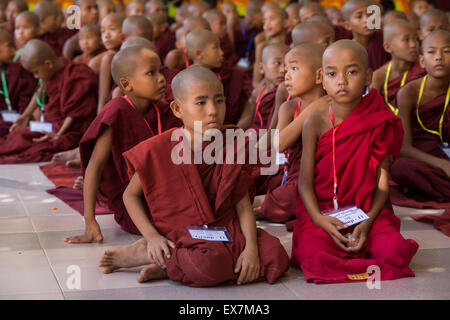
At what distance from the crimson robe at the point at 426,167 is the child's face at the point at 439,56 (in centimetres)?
17

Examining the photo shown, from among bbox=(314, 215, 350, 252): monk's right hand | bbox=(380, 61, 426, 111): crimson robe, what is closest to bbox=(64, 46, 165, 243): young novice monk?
bbox=(314, 215, 350, 252): monk's right hand

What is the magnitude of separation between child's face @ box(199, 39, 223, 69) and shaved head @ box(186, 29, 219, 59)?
28 mm

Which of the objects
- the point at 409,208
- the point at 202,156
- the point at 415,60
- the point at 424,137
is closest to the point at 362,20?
the point at 415,60

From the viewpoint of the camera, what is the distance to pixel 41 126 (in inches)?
244

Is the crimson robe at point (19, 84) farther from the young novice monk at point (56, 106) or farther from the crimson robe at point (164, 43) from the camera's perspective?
the crimson robe at point (164, 43)

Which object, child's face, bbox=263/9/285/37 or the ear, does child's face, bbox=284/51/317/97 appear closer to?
the ear

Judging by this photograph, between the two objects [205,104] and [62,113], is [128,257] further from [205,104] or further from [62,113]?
[62,113]

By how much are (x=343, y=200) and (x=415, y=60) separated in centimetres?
255

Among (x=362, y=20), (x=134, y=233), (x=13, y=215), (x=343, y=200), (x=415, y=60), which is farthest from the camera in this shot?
(x=362, y=20)

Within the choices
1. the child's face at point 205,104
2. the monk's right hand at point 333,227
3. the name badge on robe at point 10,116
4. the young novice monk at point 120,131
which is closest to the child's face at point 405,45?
the young novice monk at point 120,131

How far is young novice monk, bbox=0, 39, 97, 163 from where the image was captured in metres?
6.03

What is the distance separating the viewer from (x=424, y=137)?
4.73 m

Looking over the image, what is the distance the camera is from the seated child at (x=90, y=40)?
22.9ft

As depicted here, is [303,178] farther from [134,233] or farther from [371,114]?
[134,233]
